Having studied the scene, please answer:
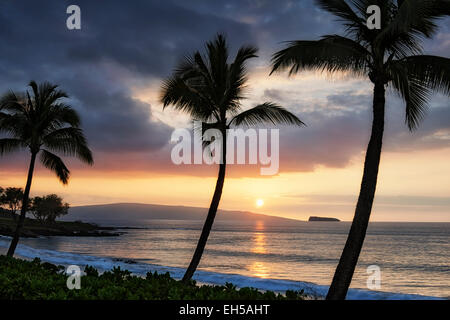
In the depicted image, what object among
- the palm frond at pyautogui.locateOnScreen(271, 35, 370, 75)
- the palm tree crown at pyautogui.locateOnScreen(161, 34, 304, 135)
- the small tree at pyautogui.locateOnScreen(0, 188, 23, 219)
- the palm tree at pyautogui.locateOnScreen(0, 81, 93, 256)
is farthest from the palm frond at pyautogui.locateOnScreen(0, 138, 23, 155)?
the small tree at pyautogui.locateOnScreen(0, 188, 23, 219)

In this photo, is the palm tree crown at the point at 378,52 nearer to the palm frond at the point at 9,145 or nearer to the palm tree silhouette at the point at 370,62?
the palm tree silhouette at the point at 370,62

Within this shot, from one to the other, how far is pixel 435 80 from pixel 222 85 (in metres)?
6.95

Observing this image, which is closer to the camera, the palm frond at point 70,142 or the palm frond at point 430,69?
the palm frond at point 430,69

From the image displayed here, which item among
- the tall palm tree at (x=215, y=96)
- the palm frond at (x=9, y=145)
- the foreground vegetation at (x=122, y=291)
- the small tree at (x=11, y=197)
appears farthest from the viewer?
the small tree at (x=11, y=197)

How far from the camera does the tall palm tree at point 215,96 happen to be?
1425 centimetres

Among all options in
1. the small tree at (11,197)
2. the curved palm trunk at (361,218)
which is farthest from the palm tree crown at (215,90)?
the small tree at (11,197)

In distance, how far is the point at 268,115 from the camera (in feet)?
46.8

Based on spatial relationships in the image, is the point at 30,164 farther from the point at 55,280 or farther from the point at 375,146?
the point at 375,146

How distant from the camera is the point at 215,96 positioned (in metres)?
14.8

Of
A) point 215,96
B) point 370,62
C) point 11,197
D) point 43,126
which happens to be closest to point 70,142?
point 43,126

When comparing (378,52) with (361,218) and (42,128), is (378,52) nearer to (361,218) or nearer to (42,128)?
(361,218)

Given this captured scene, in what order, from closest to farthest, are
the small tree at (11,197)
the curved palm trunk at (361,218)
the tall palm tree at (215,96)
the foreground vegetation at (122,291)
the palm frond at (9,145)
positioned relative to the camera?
1. the foreground vegetation at (122,291)
2. the curved palm trunk at (361,218)
3. the tall palm tree at (215,96)
4. the palm frond at (9,145)
5. the small tree at (11,197)

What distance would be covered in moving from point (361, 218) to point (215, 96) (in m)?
7.23

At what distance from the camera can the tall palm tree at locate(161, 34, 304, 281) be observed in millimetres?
14250
